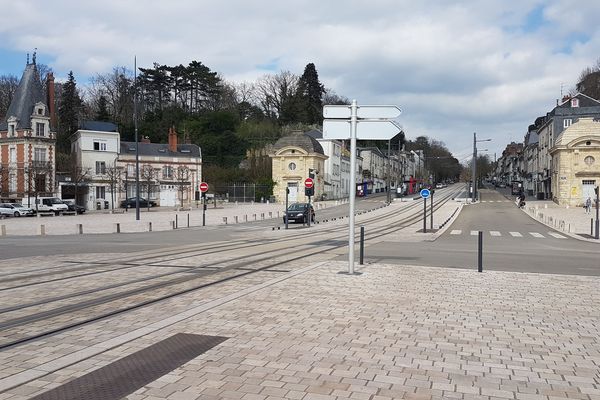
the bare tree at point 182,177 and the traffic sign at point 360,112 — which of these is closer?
the traffic sign at point 360,112

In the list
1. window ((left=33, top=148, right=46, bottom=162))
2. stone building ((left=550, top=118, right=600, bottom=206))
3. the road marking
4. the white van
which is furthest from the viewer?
stone building ((left=550, top=118, right=600, bottom=206))

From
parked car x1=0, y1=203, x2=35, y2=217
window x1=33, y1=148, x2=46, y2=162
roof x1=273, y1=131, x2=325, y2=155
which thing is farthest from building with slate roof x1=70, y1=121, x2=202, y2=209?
roof x1=273, y1=131, x2=325, y2=155

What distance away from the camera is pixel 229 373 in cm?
524

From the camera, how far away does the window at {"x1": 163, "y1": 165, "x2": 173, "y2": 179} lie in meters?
76.6

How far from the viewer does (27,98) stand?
64250 millimetres

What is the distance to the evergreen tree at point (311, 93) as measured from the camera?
111 m

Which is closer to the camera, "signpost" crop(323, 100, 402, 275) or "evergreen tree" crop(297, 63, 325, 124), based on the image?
"signpost" crop(323, 100, 402, 275)

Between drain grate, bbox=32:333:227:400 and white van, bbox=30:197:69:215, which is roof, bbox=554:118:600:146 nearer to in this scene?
white van, bbox=30:197:69:215

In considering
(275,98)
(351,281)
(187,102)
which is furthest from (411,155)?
(351,281)

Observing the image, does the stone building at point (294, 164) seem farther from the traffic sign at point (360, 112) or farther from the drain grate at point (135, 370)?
the drain grate at point (135, 370)

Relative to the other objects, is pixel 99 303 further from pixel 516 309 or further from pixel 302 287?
pixel 516 309

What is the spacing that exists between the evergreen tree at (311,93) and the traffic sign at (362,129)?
325 feet

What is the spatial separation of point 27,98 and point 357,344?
6837cm

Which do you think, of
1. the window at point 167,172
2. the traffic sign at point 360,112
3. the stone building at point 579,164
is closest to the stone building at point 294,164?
the window at point 167,172
